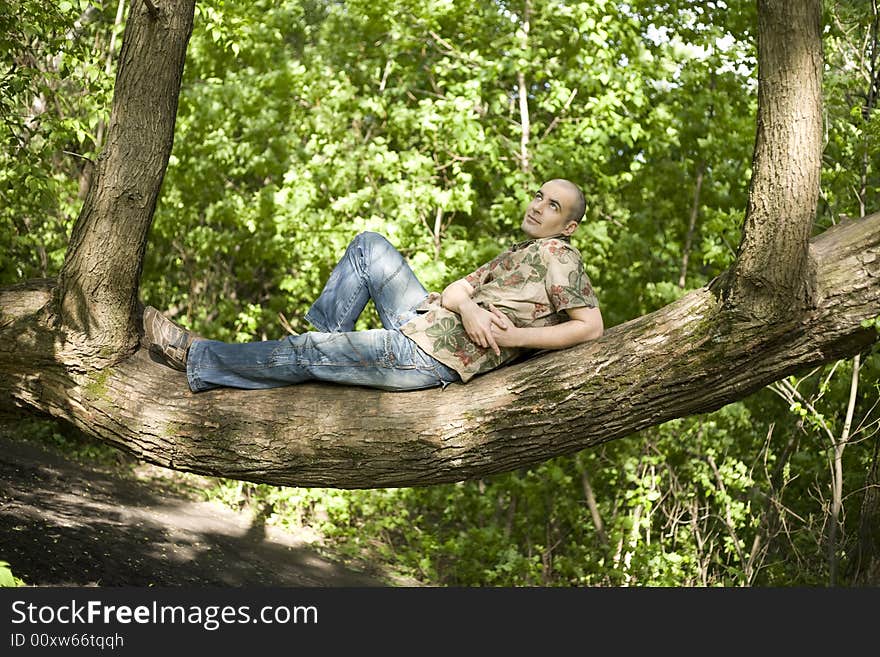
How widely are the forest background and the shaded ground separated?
0.61m

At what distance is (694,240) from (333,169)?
9.87 feet

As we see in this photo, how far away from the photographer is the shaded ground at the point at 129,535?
6.44 m

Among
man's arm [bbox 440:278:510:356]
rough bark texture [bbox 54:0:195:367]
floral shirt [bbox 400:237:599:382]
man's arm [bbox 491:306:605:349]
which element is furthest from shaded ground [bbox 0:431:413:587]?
man's arm [bbox 491:306:605:349]

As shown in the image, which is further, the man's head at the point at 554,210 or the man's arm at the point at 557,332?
the man's head at the point at 554,210

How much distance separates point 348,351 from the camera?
420cm

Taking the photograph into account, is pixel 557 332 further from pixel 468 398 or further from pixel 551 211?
pixel 551 211

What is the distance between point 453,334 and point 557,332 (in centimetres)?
44

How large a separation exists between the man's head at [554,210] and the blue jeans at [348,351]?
584 millimetres

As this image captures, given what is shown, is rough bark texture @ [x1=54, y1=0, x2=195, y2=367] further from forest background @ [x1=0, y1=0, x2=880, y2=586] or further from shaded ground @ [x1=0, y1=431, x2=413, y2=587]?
shaded ground @ [x1=0, y1=431, x2=413, y2=587]

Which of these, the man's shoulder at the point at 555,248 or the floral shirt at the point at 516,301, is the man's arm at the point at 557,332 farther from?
the man's shoulder at the point at 555,248

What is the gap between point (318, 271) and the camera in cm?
867

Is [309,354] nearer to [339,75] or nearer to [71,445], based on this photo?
[339,75]

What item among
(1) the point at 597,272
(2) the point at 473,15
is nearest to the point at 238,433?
(1) the point at 597,272

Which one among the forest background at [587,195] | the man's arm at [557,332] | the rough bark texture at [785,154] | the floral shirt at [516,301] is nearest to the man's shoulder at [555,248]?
the floral shirt at [516,301]
